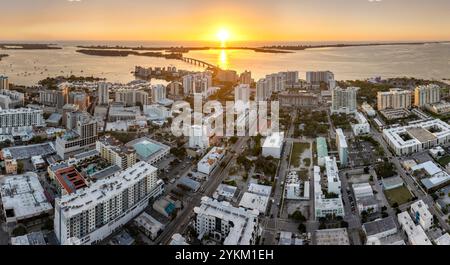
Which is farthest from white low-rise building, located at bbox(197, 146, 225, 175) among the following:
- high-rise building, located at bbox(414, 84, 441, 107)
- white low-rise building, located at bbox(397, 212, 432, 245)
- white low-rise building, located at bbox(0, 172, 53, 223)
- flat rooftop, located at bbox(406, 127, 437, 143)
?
high-rise building, located at bbox(414, 84, 441, 107)

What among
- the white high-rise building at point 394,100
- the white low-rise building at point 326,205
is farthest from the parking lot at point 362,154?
the white high-rise building at point 394,100

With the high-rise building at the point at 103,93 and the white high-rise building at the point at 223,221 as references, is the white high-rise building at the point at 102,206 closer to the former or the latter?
→ the white high-rise building at the point at 223,221

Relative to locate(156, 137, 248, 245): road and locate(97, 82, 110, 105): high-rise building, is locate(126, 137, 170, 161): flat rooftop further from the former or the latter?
locate(97, 82, 110, 105): high-rise building

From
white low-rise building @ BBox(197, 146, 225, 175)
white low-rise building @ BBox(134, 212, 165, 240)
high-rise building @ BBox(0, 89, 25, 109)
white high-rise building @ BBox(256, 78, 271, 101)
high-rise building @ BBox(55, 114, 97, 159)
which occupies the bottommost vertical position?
white low-rise building @ BBox(134, 212, 165, 240)

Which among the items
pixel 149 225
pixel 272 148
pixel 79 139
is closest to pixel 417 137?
pixel 272 148

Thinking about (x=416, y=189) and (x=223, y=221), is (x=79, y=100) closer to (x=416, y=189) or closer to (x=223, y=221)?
(x=223, y=221)

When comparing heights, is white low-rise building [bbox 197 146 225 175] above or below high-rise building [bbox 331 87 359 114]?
below
